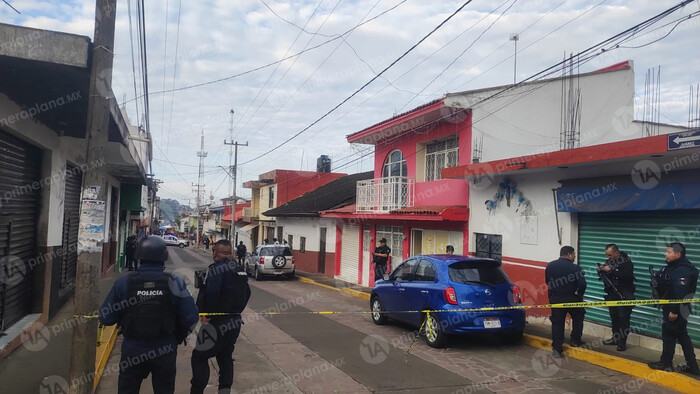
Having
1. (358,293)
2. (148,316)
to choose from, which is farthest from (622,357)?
(358,293)

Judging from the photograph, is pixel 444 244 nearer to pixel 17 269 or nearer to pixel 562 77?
pixel 562 77

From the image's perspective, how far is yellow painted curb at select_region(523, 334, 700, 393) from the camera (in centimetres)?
612

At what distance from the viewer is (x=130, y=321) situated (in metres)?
4.07

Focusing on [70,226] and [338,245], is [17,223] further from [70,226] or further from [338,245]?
[338,245]

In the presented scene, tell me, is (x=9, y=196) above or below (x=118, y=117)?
below

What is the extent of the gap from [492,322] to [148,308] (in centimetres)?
573

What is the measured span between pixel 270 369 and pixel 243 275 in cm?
201

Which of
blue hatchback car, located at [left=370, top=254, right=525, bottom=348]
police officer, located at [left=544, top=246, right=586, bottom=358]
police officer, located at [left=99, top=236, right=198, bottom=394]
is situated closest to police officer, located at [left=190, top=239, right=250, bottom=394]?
police officer, located at [left=99, top=236, right=198, bottom=394]

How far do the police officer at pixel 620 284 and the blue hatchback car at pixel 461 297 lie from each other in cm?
144

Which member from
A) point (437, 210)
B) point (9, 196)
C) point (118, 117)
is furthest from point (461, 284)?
point (9, 196)

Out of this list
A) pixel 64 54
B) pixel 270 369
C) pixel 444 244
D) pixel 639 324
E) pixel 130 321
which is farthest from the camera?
pixel 444 244

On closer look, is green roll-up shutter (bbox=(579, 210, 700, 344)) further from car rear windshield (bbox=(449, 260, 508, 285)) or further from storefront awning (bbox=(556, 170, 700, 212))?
car rear windshield (bbox=(449, 260, 508, 285))

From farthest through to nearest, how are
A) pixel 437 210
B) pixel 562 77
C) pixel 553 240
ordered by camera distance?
pixel 437 210, pixel 562 77, pixel 553 240

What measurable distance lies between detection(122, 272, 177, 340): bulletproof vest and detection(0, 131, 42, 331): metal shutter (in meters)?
3.96
